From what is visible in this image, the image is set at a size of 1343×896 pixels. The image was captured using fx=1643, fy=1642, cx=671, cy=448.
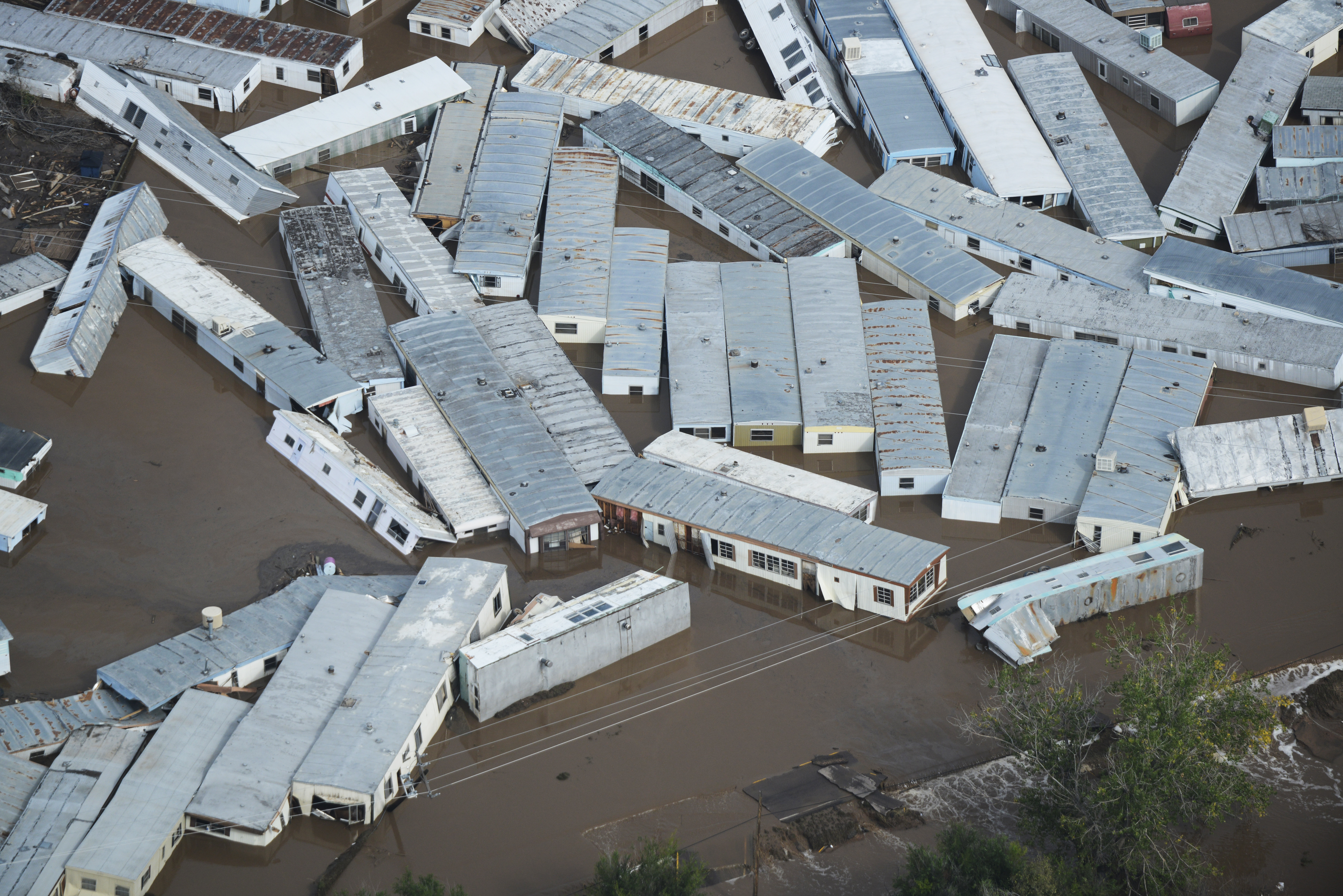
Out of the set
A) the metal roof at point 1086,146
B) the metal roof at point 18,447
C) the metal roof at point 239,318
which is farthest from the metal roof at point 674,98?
the metal roof at point 18,447

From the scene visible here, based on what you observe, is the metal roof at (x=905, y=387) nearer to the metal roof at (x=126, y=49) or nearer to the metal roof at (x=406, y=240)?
the metal roof at (x=406, y=240)

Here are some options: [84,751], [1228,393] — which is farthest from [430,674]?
[1228,393]

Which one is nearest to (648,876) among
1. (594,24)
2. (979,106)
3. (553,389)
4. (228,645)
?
(228,645)

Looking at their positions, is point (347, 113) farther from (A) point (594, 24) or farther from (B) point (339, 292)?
(A) point (594, 24)

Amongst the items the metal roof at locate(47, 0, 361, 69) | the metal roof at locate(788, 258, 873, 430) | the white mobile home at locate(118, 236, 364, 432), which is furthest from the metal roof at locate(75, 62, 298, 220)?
the metal roof at locate(788, 258, 873, 430)

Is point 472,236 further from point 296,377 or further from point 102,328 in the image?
point 102,328

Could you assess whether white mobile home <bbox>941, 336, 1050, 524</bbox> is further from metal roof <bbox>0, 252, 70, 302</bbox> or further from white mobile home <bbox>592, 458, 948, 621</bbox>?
metal roof <bbox>0, 252, 70, 302</bbox>

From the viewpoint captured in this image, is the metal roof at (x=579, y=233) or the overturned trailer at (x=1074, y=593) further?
the metal roof at (x=579, y=233)
